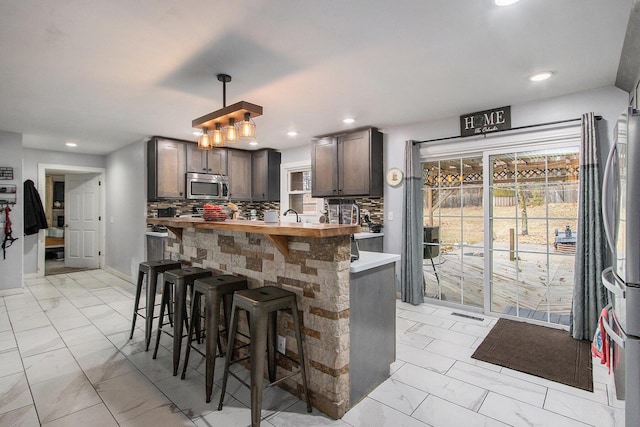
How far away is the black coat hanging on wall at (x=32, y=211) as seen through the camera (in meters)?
5.49

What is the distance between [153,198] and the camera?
4938 millimetres

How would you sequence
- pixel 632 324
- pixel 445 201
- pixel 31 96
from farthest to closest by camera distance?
pixel 445 201 < pixel 31 96 < pixel 632 324

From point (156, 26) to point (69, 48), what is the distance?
78 centimetres

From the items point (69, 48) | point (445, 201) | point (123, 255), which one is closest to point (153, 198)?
point (123, 255)

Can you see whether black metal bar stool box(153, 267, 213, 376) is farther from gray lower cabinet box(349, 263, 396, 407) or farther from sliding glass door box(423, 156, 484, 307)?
sliding glass door box(423, 156, 484, 307)

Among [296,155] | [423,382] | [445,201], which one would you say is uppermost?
[296,155]

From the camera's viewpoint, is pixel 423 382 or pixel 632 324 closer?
pixel 632 324

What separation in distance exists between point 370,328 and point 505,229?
239 cm

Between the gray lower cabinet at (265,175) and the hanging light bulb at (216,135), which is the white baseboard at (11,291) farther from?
the hanging light bulb at (216,135)

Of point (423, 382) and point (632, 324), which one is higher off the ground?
point (632, 324)

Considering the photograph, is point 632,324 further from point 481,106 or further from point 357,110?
point 357,110

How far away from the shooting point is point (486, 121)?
366 cm

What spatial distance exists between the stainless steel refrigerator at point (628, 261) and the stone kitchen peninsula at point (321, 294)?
4.09 ft

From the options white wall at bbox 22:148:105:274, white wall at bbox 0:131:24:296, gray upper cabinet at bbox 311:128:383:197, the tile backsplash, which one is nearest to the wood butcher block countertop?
the tile backsplash
